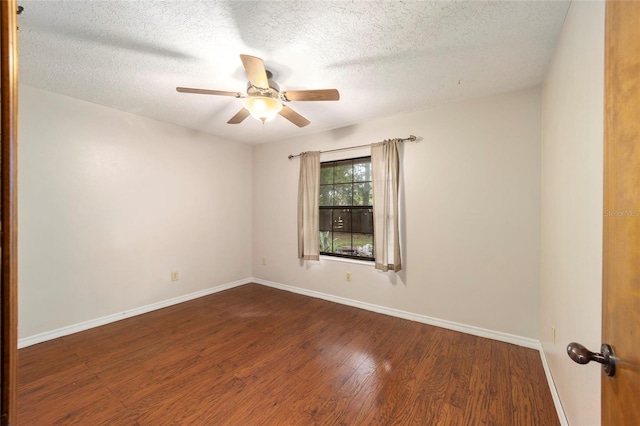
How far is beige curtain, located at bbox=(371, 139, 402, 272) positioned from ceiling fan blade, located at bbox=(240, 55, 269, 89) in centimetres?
168

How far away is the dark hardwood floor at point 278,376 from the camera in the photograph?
1551 mm

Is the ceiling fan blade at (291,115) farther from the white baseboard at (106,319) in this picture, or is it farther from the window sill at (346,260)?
the white baseboard at (106,319)

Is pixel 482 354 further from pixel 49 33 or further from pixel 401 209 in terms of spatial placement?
pixel 49 33

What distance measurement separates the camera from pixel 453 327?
2.66m

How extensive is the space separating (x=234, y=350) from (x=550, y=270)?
2.68m

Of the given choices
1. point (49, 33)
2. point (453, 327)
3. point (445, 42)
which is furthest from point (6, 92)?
point (453, 327)

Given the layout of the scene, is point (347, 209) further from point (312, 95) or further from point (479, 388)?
point (479, 388)

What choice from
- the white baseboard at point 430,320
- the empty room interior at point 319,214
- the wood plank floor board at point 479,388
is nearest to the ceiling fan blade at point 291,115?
the empty room interior at point 319,214

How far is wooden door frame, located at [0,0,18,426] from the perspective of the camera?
467mm

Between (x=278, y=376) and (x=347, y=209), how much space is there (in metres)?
2.20

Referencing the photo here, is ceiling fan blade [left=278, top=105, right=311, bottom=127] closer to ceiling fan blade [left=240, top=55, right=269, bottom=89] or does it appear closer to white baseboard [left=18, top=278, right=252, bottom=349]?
ceiling fan blade [left=240, top=55, right=269, bottom=89]

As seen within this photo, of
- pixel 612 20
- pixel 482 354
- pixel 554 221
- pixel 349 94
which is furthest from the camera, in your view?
pixel 349 94

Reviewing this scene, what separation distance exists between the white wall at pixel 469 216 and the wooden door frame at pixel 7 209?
2.94 metres

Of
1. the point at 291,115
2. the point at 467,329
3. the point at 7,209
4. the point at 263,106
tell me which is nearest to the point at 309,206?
the point at 291,115
